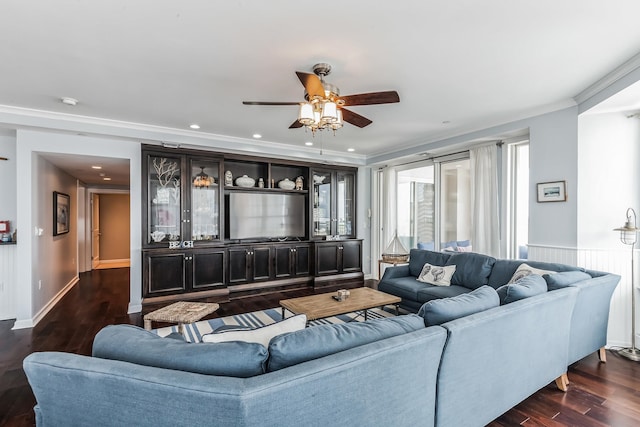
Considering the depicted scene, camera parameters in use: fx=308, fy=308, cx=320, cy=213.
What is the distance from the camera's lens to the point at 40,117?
3699mm

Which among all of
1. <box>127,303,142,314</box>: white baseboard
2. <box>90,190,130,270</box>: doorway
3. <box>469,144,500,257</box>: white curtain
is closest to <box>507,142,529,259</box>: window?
<box>469,144,500,257</box>: white curtain

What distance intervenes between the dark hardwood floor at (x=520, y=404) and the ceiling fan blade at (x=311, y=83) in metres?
2.13

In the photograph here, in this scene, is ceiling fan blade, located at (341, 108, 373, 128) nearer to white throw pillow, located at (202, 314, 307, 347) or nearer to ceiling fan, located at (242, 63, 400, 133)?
ceiling fan, located at (242, 63, 400, 133)

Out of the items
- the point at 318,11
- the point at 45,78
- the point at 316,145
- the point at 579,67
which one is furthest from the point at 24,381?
the point at 579,67

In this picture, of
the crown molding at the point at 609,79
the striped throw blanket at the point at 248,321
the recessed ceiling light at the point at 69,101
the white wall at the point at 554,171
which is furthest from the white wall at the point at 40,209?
the crown molding at the point at 609,79

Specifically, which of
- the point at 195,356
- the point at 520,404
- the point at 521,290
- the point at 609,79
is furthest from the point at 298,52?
the point at 520,404

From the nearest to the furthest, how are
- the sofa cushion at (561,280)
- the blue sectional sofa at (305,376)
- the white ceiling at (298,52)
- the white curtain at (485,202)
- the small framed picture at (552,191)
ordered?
the blue sectional sofa at (305,376) → the white ceiling at (298,52) → the sofa cushion at (561,280) → the small framed picture at (552,191) → the white curtain at (485,202)

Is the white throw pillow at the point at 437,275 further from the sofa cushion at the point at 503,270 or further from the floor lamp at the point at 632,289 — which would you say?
the floor lamp at the point at 632,289

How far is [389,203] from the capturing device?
6500 mm

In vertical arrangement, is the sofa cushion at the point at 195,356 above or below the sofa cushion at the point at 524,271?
above

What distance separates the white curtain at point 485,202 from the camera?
4.39m

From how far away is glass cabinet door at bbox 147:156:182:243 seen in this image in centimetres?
460

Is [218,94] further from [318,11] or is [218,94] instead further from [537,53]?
[537,53]

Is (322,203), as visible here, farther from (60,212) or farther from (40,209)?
(60,212)
